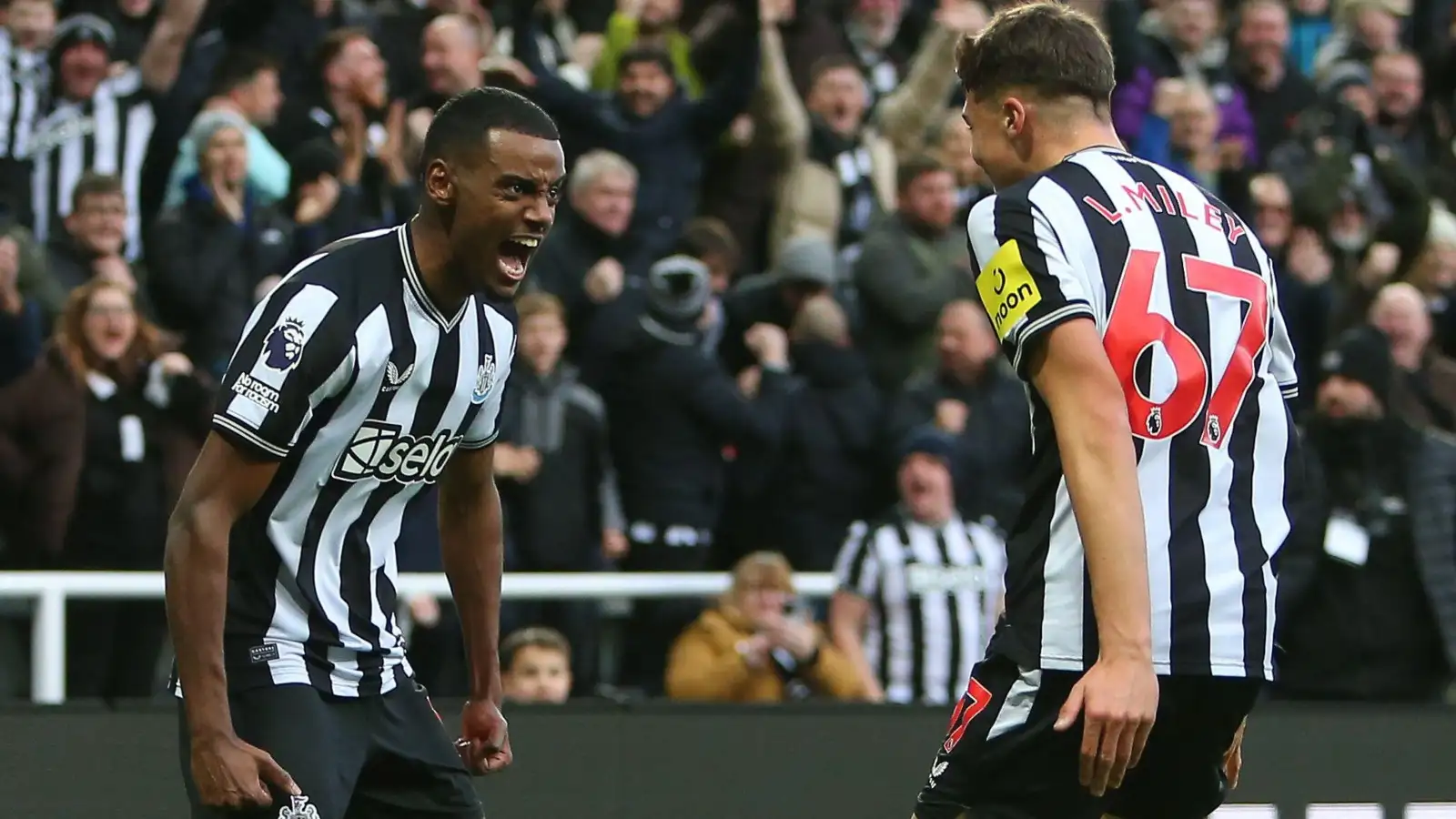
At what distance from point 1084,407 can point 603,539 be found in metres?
5.13

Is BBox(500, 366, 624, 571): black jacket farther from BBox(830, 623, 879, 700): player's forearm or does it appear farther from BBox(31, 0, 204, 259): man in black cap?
BBox(31, 0, 204, 259): man in black cap

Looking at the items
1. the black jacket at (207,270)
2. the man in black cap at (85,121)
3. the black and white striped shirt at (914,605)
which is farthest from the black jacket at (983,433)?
the man in black cap at (85,121)

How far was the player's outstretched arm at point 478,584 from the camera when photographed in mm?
4816

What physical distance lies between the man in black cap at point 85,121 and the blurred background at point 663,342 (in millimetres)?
14

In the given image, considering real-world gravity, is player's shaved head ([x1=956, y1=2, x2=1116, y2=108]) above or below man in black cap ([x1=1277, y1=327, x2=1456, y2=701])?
above

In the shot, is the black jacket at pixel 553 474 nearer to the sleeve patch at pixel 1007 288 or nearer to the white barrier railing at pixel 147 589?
the white barrier railing at pixel 147 589

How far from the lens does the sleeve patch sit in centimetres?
377

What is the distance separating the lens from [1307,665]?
28.3 ft

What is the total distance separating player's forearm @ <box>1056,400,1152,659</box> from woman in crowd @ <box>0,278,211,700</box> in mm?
4780

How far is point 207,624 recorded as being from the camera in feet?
13.4

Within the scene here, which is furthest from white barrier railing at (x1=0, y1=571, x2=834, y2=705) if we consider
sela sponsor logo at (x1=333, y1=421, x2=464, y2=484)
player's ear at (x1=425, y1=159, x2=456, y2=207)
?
player's ear at (x1=425, y1=159, x2=456, y2=207)

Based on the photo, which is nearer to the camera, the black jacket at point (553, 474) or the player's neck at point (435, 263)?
the player's neck at point (435, 263)

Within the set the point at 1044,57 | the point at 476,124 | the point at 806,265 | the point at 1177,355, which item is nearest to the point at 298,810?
the point at 476,124

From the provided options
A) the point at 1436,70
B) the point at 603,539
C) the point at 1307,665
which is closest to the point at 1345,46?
the point at 1436,70
